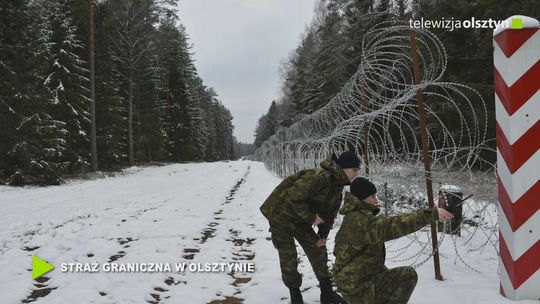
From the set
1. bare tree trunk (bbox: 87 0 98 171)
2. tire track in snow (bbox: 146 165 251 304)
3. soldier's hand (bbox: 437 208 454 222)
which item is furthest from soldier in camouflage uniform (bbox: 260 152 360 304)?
bare tree trunk (bbox: 87 0 98 171)

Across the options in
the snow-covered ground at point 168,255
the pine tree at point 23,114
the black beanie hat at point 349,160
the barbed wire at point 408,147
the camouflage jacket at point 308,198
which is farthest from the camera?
the pine tree at point 23,114

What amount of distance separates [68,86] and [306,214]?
20923 mm

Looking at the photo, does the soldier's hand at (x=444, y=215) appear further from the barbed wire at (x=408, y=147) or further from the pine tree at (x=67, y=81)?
the pine tree at (x=67, y=81)

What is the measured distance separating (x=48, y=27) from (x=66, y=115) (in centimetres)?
496

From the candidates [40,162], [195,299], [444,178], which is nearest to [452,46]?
[444,178]

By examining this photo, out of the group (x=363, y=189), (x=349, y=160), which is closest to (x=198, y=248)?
(x=349, y=160)

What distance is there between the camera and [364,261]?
2873 millimetres

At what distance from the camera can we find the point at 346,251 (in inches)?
114

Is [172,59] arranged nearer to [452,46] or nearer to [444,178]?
[452,46]

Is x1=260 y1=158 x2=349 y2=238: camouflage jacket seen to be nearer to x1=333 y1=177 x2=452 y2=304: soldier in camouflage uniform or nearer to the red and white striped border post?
x1=333 y1=177 x2=452 y2=304: soldier in camouflage uniform

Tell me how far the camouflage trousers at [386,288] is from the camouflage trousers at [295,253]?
37.0 inches

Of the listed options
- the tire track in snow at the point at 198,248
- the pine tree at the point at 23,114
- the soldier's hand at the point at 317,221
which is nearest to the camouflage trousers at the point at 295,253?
the soldier's hand at the point at 317,221

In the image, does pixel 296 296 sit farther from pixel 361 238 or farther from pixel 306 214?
pixel 361 238

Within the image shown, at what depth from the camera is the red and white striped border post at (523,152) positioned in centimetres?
307
